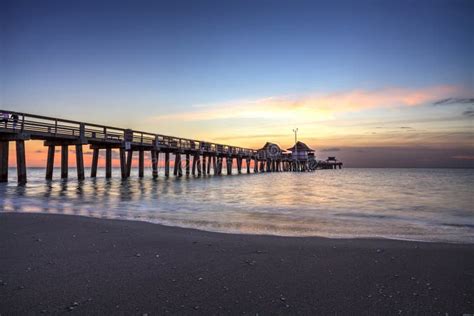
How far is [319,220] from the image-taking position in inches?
333

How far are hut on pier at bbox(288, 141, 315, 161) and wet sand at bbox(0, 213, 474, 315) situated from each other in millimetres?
83967

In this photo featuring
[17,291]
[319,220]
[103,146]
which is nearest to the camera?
[17,291]

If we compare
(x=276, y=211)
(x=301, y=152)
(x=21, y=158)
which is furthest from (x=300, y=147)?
(x=276, y=211)

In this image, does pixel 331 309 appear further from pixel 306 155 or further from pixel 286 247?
pixel 306 155

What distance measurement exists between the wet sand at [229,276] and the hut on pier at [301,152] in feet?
275

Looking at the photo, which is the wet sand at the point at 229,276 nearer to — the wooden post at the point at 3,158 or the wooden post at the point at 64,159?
the wooden post at the point at 3,158

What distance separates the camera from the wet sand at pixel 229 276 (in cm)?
255

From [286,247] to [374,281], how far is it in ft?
5.11

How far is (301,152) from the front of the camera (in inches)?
3612

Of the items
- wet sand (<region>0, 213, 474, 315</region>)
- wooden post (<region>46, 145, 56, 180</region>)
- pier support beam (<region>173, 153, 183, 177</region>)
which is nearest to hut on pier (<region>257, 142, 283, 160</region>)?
pier support beam (<region>173, 153, 183, 177</region>)

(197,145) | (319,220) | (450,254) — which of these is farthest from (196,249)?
(197,145)

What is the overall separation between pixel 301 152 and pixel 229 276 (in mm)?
90645

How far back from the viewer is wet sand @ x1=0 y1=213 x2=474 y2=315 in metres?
2.55

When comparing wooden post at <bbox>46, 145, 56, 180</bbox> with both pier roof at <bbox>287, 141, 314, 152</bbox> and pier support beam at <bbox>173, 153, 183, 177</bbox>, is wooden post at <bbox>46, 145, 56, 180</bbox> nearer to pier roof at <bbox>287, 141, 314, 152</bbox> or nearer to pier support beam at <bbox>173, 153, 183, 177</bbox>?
pier support beam at <bbox>173, 153, 183, 177</bbox>
